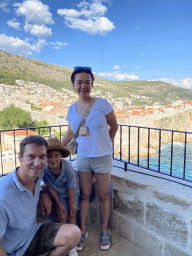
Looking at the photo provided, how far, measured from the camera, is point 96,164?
1806 mm

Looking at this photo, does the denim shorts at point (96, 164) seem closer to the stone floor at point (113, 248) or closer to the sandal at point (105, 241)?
the sandal at point (105, 241)

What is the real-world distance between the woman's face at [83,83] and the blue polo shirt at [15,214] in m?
0.86

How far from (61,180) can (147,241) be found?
42.1 inches

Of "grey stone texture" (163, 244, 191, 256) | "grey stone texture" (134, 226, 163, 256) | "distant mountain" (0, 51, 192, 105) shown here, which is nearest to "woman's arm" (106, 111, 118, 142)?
"grey stone texture" (134, 226, 163, 256)

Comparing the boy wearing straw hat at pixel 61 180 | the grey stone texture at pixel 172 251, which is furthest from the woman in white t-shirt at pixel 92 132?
the grey stone texture at pixel 172 251

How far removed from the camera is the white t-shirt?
1705mm

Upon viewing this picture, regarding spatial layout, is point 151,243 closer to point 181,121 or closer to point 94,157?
point 94,157

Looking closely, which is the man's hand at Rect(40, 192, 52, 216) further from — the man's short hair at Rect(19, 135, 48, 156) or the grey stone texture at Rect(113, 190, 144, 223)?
the grey stone texture at Rect(113, 190, 144, 223)

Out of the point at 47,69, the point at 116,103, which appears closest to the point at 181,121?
the point at 116,103

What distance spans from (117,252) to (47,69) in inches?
2885

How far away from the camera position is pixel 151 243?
1981mm

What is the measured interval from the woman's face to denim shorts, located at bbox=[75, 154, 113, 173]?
57cm

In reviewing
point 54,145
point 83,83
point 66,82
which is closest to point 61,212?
point 54,145

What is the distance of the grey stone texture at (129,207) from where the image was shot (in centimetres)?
207
